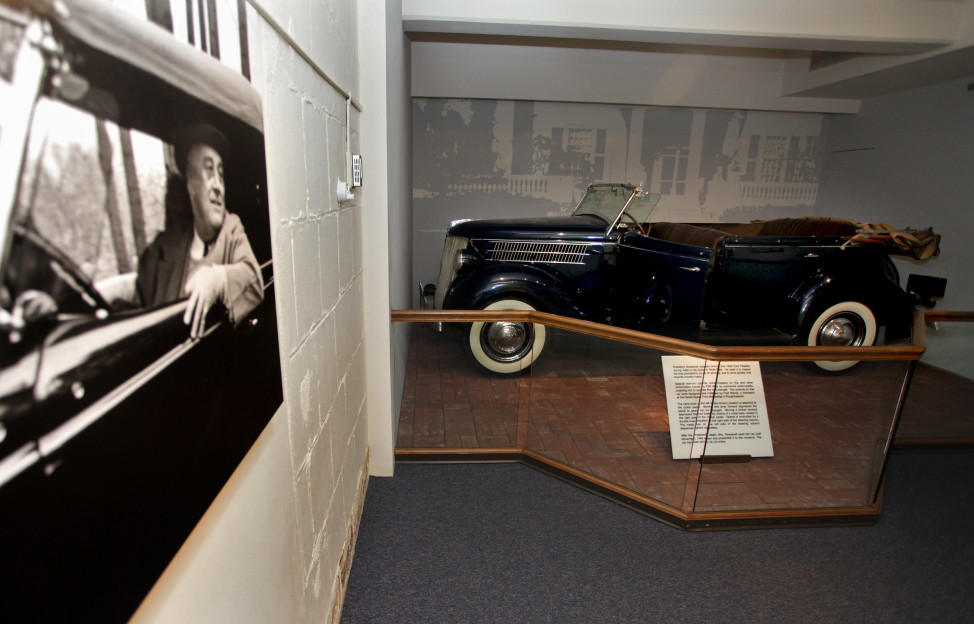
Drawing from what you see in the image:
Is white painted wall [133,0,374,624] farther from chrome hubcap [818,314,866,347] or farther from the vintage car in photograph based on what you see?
chrome hubcap [818,314,866,347]

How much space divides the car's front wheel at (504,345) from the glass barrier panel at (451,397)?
5 centimetres

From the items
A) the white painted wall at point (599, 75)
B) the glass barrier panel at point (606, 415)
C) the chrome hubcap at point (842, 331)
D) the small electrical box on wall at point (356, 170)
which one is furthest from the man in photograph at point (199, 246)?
the white painted wall at point (599, 75)

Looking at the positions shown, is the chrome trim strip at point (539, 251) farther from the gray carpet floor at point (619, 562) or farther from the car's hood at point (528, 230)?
the gray carpet floor at point (619, 562)

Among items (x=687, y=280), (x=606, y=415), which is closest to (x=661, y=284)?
(x=687, y=280)

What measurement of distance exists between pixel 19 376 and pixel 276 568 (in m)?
1.00

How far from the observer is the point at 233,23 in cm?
94

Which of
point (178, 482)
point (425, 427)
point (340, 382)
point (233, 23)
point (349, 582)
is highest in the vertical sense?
point (233, 23)

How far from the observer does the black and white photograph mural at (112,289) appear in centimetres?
46

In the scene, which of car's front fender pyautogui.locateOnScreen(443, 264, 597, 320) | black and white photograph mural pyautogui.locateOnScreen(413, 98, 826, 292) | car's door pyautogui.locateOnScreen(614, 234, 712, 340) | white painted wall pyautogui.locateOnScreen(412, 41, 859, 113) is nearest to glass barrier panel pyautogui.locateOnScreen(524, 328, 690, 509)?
car's front fender pyautogui.locateOnScreen(443, 264, 597, 320)

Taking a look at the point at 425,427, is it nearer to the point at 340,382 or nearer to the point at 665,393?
the point at 340,382

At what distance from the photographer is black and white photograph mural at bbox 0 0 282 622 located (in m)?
0.46

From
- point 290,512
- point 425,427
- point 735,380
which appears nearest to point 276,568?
point 290,512

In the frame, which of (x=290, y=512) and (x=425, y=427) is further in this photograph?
(x=425, y=427)

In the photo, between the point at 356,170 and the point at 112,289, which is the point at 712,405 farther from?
the point at 112,289
